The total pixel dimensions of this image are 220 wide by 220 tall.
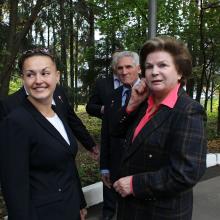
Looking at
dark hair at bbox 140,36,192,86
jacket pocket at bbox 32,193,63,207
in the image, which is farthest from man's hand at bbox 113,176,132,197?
dark hair at bbox 140,36,192,86

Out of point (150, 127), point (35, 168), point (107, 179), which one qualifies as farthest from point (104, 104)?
point (150, 127)

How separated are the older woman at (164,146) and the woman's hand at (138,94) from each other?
0.09m

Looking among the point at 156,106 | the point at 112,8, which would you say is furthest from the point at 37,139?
the point at 112,8

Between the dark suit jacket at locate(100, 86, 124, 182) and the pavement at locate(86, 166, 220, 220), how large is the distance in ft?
3.55

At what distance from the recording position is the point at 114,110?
4.20 metres

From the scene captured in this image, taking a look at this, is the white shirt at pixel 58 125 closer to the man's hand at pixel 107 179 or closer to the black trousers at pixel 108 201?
the man's hand at pixel 107 179

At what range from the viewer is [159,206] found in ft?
7.71

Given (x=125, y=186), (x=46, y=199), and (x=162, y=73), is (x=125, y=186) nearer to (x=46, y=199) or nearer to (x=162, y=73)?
(x=46, y=199)

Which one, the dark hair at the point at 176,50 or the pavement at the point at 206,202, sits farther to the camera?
the pavement at the point at 206,202

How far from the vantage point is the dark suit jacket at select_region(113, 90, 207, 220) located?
7.22ft

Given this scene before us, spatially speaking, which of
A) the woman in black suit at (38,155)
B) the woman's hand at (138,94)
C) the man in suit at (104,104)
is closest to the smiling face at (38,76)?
the woman in black suit at (38,155)

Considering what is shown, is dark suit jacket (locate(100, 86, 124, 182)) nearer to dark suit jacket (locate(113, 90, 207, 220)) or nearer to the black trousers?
the black trousers

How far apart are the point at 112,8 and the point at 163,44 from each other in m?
9.85

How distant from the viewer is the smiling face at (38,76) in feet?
8.79
